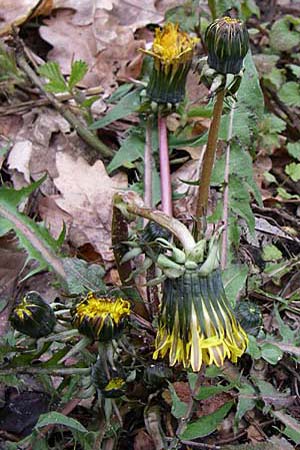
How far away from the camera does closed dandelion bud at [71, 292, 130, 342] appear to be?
1597 millimetres

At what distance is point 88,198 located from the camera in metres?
2.58

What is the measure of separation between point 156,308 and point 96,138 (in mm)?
1008

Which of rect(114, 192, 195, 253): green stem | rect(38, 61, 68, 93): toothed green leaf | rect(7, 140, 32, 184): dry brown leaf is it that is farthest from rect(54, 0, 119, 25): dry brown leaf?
rect(114, 192, 195, 253): green stem

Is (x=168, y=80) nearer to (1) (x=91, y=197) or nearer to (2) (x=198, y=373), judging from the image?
(1) (x=91, y=197)

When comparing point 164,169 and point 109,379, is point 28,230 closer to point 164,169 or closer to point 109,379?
point 164,169

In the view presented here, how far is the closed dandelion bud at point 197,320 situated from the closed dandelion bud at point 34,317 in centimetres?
31

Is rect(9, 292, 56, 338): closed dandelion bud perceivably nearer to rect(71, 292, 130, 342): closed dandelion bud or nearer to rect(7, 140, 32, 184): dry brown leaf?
rect(71, 292, 130, 342): closed dandelion bud

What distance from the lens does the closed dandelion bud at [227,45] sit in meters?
1.68

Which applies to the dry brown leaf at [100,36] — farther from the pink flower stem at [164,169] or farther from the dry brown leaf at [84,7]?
the pink flower stem at [164,169]

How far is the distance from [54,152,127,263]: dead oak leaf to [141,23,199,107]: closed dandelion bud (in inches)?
16.8

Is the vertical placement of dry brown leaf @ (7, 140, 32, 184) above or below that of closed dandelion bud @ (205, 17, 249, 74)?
below

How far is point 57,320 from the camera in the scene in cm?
177

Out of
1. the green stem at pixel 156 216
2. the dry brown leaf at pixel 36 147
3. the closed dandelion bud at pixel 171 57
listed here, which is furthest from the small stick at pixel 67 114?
the green stem at pixel 156 216

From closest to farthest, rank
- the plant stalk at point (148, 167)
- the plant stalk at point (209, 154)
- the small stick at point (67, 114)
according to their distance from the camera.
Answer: the plant stalk at point (209, 154) → the plant stalk at point (148, 167) → the small stick at point (67, 114)
